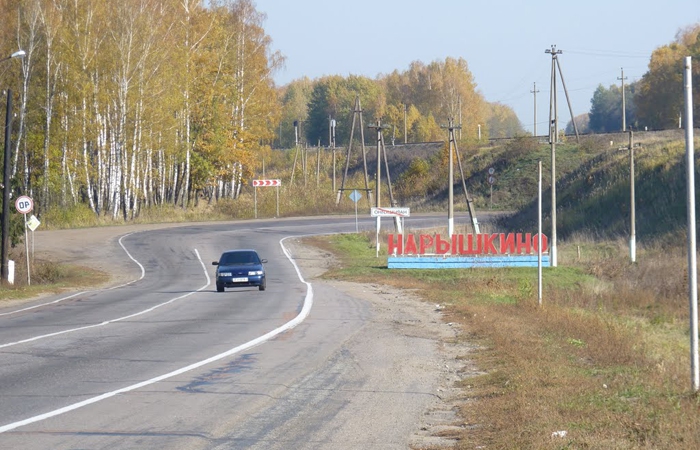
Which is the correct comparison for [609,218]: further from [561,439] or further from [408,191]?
[561,439]

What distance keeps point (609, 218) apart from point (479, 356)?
53664mm

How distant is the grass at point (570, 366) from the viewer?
908cm

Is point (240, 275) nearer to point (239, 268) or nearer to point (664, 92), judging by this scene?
point (239, 268)

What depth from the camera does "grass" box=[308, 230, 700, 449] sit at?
9078 mm

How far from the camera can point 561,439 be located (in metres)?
8.69

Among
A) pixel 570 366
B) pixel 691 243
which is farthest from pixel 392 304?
pixel 691 243

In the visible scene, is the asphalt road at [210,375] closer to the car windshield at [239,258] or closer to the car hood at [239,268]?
the car hood at [239,268]

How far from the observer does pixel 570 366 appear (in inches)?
553

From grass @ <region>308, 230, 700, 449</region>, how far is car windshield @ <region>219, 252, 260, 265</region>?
231 inches

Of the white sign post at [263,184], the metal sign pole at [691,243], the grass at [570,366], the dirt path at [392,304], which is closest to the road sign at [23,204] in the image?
the dirt path at [392,304]

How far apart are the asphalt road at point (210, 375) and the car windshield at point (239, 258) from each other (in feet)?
16.2

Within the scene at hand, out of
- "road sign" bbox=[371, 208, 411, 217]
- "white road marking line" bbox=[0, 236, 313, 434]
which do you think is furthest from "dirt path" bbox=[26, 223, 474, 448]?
"road sign" bbox=[371, 208, 411, 217]

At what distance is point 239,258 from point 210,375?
21.3 metres

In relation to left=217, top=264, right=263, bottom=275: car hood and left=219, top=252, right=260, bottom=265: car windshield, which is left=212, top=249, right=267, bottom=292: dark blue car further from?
left=219, top=252, right=260, bottom=265: car windshield
